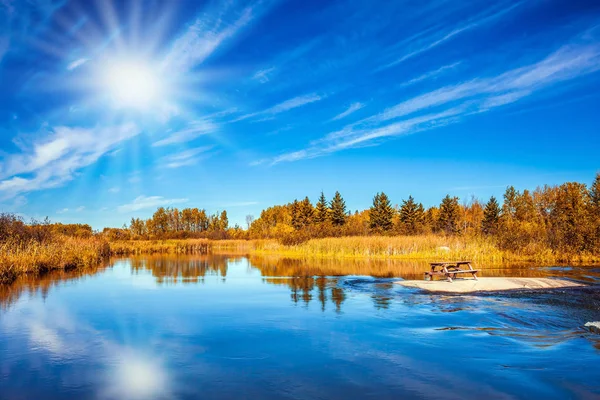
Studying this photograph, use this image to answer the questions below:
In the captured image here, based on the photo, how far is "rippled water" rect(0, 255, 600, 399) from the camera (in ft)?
24.3

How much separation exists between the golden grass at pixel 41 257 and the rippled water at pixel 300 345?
220 inches

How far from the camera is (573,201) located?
49469mm

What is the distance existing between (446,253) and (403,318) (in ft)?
75.5

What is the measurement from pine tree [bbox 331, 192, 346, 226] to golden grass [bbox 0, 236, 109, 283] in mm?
47124

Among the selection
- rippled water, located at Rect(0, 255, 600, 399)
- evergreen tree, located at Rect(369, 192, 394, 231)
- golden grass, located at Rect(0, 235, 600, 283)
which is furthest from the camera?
evergreen tree, located at Rect(369, 192, 394, 231)

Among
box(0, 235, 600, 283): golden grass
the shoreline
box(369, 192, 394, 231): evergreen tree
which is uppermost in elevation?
box(369, 192, 394, 231): evergreen tree

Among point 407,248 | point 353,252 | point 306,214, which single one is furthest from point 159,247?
point 407,248

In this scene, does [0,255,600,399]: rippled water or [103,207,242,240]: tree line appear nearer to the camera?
[0,255,600,399]: rippled water

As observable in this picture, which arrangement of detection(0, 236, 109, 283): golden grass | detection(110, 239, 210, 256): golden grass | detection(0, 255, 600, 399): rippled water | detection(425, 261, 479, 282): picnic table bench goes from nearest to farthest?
detection(0, 255, 600, 399): rippled water, detection(425, 261, 479, 282): picnic table bench, detection(0, 236, 109, 283): golden grass, detection(110, 239, 210, 256): golden grass

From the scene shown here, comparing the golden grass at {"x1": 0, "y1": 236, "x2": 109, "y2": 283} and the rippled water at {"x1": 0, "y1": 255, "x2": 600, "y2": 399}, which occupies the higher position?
the golden grass at {"x1": 0, "y1": 236, "x2": 109, "y2": 283}

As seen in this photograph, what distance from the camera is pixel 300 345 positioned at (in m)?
10.1

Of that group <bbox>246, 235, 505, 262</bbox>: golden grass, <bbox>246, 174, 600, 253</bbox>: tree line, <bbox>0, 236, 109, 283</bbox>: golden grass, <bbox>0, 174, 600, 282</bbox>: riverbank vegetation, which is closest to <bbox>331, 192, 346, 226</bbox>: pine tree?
<bbox>246, 174, 600, 253</bbox>: tree line

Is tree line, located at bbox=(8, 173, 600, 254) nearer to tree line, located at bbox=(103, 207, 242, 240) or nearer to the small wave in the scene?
tree line, located at bbox=(103, 207, 242, 240)

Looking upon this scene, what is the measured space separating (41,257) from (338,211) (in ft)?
188
